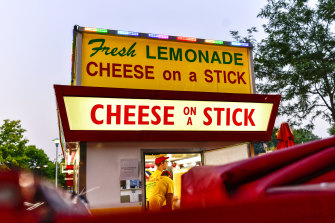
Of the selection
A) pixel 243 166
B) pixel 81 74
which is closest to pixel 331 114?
pixel 81 74

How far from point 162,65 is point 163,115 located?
1822 mm

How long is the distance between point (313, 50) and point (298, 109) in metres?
3.90

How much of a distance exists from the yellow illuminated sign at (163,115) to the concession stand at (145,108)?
2cm

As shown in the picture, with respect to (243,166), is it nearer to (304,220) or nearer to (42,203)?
(304,220)

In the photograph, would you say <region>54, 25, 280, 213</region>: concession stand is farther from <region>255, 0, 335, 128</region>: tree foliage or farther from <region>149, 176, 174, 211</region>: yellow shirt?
<region>255, 0, 335, 128</region>: tree foliage

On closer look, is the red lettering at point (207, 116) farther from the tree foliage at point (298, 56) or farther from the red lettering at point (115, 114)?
the tree foliage at point (298, 56)

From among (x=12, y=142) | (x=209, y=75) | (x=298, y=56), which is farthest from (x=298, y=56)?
(x=12, y=142)

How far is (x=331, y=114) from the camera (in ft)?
65.7

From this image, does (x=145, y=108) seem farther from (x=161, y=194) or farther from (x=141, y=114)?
(x=161, y=194)

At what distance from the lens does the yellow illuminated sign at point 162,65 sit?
331 inches

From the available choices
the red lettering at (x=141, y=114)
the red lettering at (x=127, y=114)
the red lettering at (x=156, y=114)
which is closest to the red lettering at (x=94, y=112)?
the red lettering at (x=127, y=114)

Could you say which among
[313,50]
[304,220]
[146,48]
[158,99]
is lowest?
[304,220]

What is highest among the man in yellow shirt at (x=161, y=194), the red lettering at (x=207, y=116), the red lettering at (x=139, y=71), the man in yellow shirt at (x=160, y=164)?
the red lettering at (x=139, y=71)

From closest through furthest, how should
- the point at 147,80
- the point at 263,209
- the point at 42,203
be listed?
the point at 263,209 < the point at 42,203 < the point at 147,80
